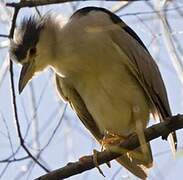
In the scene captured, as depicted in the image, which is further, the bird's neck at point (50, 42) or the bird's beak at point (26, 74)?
the bird's neck at point (50, 42)

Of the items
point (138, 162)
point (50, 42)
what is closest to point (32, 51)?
point (50, 42)

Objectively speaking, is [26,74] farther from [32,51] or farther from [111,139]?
[111,139]

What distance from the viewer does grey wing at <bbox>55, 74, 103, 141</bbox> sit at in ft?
13.0

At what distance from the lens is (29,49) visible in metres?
3.82

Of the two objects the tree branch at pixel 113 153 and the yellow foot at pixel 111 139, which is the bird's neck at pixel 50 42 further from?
the tree branch at pixel 113 153

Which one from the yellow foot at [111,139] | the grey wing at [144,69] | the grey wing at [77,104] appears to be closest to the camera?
the grey wing at [144,69]

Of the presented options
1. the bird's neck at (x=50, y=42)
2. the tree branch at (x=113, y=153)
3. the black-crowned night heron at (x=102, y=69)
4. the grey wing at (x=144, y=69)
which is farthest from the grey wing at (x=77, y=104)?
the tree branch at (x=113, y=153)

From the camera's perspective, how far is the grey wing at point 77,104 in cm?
396

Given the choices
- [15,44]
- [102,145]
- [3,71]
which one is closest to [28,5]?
[3,71]

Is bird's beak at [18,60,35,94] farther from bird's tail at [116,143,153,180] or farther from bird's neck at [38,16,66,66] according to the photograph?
bird's tail at [116,143,153,180]

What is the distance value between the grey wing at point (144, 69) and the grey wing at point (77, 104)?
437 millimetres

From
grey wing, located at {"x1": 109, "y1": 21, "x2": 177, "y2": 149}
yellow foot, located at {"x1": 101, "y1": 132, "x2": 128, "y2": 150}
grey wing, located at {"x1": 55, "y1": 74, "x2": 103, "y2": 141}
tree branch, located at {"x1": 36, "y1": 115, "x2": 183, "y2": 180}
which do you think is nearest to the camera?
tree branch, located at {"x1": 36, "y1": 115, "x2": 183, "y2": 180}

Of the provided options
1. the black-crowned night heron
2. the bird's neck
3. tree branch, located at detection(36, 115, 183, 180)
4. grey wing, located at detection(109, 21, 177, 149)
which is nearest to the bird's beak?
the black-crowned night heron

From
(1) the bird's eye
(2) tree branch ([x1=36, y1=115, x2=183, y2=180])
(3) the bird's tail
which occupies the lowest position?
(3) the bird's tail
